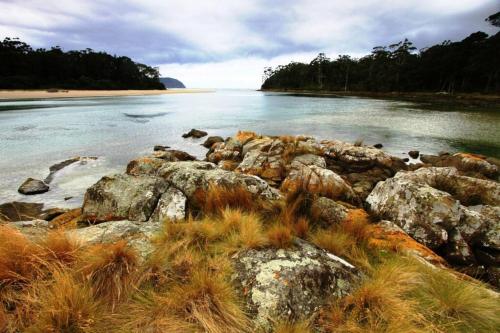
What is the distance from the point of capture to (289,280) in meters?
2.84

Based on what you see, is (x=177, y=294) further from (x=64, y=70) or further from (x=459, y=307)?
(x=64, y=70)

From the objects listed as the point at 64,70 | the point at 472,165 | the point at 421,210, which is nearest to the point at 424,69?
the point at 472,165

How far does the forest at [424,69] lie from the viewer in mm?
58594

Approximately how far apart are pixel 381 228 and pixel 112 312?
4945 millimetres

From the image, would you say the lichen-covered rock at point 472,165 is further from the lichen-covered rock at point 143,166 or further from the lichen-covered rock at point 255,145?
the lichen-covered rock at point 143,166

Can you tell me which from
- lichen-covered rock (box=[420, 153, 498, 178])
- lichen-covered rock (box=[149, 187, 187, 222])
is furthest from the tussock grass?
lichen-covered rock (box=[420, 153, 498, 178])

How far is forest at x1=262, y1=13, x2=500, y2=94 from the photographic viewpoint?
5859 centimetres

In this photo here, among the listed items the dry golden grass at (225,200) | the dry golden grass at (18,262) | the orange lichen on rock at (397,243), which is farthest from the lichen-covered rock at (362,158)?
the dry golden grass at (18,262)

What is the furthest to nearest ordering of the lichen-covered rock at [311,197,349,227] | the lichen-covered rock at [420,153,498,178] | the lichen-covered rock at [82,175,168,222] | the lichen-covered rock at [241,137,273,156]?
the lichen-covered rock at [241,137,273,156]
the lichen-covered rock at [420,153,498,178]
the lichen-covered rock at [82,175,168,222]
the lichen-covered rock at [311,197,349,227]

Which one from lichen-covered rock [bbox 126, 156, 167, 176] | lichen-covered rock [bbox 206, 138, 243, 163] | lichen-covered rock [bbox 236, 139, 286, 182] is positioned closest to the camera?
lichen-covered rock [bbox 236, 139, 286, 182]

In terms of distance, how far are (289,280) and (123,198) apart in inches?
178

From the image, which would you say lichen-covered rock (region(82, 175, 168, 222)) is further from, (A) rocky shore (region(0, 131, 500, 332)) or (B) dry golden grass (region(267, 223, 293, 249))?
(B) dry golden grass (region(267, 223, 293, 249))

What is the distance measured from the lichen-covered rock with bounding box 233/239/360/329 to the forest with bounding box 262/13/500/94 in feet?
253

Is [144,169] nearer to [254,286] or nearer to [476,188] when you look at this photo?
[254,286]
